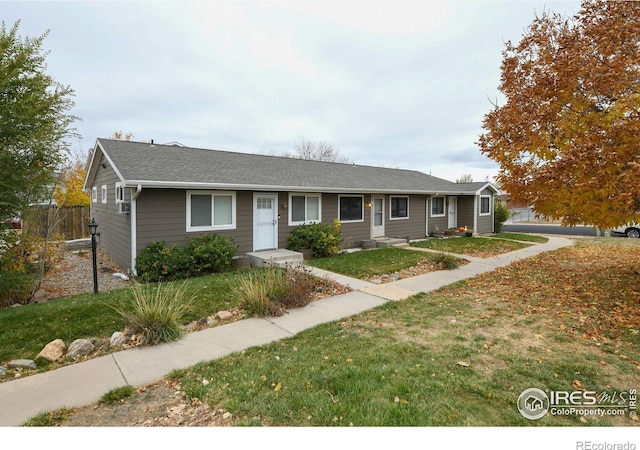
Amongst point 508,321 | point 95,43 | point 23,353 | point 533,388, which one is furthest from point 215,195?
point 533,388

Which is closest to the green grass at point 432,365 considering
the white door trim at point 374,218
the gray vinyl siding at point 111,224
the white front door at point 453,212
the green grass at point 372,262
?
Result: the green grass at point 372,262

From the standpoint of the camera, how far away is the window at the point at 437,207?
1689 cm

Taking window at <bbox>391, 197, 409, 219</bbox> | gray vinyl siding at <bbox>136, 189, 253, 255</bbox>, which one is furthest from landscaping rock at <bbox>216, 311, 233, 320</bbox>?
window at <bbox>391, 197, 409, 219</bbox>

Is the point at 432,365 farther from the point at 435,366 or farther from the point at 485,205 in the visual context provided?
A: the point at 485,205

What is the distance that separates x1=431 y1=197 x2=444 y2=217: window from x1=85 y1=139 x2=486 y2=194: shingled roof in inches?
28.2

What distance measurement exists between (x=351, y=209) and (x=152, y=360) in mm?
10243

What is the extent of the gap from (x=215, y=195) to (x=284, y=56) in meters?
5.70

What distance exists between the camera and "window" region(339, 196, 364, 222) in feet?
41.8

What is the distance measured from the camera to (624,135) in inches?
189

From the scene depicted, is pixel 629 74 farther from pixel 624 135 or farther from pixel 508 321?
pixel 508 321

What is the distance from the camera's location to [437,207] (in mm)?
17250

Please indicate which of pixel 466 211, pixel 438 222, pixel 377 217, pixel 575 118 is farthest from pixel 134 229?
pixel 466 211

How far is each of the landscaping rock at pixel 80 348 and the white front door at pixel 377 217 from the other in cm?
1129

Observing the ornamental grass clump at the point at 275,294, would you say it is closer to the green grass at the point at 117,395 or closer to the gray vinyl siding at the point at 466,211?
the green grass at the point at 117,395
